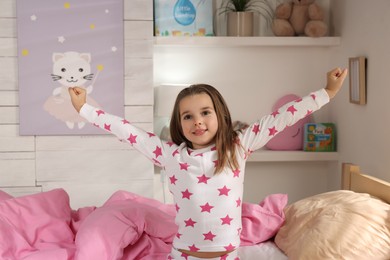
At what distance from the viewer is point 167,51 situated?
3312 mm

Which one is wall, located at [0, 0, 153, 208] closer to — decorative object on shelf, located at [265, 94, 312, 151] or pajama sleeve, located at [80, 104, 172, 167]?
decorative object on shelf, located at [265, 94, 312, 151]

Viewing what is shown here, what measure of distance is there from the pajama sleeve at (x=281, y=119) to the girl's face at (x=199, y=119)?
0.12 meters

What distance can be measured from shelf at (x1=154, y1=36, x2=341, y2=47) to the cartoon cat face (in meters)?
0.38

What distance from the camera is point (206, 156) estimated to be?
184 centimetres

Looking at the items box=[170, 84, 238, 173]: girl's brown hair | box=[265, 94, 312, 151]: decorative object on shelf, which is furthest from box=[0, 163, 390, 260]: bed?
box=[265, 94, 312, 151]: decorative object on shelf

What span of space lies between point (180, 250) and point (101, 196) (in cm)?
130

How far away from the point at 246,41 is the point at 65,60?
94cm

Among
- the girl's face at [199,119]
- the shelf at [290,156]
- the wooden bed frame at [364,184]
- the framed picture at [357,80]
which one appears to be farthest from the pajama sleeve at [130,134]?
the shelf at [290,156]

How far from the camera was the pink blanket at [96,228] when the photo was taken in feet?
6.65

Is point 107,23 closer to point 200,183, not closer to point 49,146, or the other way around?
point 49,146

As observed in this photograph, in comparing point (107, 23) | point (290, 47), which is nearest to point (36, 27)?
point (107, 23)

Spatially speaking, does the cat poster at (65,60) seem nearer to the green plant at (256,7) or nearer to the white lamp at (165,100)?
the white lamp at (165,100)

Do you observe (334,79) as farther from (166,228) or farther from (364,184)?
(166,228)

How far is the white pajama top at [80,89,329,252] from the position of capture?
1814mm
